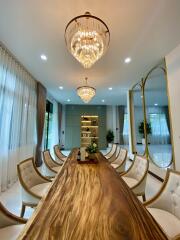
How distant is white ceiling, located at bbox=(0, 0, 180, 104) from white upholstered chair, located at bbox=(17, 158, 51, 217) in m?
2.36

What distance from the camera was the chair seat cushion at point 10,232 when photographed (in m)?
1.08

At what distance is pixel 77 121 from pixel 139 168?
7925mm

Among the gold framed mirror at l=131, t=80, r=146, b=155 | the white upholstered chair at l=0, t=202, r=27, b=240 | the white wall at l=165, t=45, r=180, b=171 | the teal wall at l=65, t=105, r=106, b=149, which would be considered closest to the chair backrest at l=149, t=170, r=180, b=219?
the white upholstered chair at l=0, t=202, r=27, b=240

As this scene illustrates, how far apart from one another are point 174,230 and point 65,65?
4.03 metres

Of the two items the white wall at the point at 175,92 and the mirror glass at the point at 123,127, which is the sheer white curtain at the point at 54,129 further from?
the white wall at the point at 175,92

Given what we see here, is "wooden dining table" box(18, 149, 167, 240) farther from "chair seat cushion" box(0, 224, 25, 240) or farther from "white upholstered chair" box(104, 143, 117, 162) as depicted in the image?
"white upholstered chair" box(104, 143, 117, 162)

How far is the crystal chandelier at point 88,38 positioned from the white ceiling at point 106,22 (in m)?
0.25

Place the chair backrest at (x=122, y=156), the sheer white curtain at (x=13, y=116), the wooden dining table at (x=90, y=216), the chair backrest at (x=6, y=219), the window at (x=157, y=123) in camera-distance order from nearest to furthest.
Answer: the wooden dining table at (x=90, y=216), the chair backrest at (x=6, y=219), the chair backrest at (x=122, y=156), the sheer white curtain at (x=13, y=116), the window at (x=157, y=123)

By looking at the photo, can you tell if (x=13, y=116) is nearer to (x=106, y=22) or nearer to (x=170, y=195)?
(x=106, y=22)

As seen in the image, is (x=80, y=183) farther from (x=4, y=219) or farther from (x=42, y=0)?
(x=42, y=0)

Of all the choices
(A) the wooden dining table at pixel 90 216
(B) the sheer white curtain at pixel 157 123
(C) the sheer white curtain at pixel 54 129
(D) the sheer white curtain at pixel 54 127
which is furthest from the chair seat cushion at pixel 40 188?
(B) the sheer white curtain at pixel 157 123

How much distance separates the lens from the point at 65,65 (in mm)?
3980

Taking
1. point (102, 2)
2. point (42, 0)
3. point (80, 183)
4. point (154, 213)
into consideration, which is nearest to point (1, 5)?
point (42, 0)

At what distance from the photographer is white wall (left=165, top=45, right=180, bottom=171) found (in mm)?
3236
